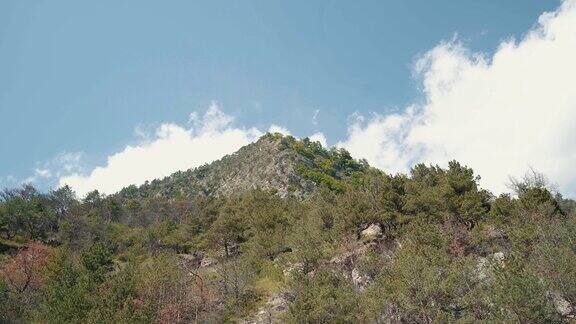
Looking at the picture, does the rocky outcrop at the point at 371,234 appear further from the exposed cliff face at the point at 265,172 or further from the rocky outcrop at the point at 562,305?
the exposed cliff face at the point at 265,172

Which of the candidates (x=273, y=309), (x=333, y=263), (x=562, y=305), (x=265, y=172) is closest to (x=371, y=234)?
(x=333, y=263)

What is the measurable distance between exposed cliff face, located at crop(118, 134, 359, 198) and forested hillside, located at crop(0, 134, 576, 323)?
51.6 meters

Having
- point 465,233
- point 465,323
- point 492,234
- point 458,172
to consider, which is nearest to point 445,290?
point 465,323

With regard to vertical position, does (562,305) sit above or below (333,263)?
below

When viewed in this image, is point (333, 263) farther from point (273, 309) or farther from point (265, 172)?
point (265, 172)

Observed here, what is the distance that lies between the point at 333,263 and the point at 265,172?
10060 centimetres

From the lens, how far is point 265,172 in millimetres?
153375

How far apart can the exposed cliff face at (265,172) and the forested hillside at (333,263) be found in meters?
51.6

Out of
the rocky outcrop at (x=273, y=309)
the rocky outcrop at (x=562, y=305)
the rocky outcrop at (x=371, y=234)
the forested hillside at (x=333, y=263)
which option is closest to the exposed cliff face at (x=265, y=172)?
the forested hillside at (x=333, y=263)

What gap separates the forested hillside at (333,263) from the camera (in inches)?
1476

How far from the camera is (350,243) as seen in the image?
189ft

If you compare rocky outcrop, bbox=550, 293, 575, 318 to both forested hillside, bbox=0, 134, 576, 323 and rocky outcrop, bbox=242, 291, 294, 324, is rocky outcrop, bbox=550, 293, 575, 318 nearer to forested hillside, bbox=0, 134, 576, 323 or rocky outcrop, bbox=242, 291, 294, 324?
forested hillside, bbox=0, 134, 576, 323

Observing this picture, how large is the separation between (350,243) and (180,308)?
830 inches

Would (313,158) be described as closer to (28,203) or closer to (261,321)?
(28,203)
